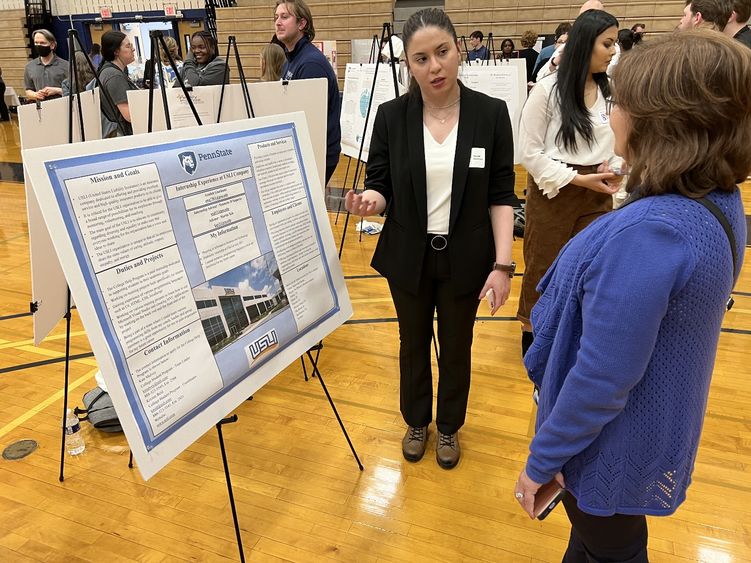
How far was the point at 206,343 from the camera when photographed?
1301 mm

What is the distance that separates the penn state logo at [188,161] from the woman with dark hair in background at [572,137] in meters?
1.32

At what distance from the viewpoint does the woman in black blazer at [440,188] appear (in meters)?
1.57

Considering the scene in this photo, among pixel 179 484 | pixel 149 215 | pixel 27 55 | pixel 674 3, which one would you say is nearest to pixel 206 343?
pixel 149 215

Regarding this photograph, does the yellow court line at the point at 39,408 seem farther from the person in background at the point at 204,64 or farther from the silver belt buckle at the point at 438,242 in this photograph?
the person in background at the point at 204,64

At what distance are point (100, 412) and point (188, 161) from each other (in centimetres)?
159

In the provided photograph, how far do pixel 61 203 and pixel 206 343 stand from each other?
1.50ft

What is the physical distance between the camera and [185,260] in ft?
4.11

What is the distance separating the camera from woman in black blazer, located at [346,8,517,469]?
1.57 m

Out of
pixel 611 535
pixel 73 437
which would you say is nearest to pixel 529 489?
pixel 611 535

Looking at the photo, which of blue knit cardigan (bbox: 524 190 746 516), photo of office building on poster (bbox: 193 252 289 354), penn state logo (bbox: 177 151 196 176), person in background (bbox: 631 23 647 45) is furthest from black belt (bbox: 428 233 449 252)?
person in background (bbox: 631 23 647 45)

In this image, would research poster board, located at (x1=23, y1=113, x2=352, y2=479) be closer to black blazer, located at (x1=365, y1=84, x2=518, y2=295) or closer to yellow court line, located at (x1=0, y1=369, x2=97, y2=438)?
black blazer, located at (x1=365, y1=84, x2=518, y2=295)

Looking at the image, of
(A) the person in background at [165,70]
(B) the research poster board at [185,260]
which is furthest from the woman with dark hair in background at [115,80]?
(B) the research poster board at [185,260]

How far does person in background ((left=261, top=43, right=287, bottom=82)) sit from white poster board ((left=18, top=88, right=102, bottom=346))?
5.46ft

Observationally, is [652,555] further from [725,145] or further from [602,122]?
[602,122]
